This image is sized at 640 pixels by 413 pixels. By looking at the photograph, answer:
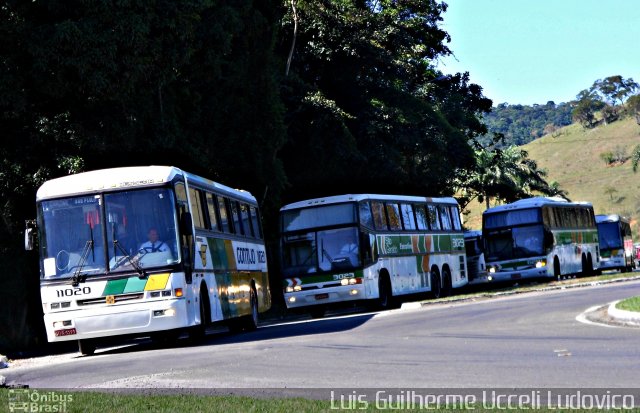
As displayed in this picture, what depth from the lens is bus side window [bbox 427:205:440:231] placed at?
42684 millimetres

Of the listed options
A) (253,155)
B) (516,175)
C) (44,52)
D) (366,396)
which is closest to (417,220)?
Result: (253,155)

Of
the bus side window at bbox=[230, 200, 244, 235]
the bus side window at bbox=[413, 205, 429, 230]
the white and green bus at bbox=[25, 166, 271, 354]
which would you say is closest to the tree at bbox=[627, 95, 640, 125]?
the bus side window at bbox=[413, 205, 429, 230]

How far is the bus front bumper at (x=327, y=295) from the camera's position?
33.6m

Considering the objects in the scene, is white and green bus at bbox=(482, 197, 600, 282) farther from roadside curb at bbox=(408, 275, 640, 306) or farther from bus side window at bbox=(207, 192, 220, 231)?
bus side window at bbox=(207, 192, 220, 231)

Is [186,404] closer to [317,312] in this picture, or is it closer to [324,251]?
[324,251]

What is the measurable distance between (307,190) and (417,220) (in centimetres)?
619

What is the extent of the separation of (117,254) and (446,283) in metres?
23.2

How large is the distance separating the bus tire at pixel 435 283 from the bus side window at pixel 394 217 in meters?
3.65

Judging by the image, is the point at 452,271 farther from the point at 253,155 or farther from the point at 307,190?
the point at 253,155

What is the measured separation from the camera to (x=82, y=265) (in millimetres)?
21781

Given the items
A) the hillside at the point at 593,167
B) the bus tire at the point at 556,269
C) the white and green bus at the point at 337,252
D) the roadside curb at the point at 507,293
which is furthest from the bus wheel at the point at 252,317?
the hillside at the point at 593,167

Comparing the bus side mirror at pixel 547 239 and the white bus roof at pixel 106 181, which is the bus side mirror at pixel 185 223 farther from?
the bus side mirror at pixel 547 239

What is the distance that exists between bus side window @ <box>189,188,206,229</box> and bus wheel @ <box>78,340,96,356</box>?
3.08 m

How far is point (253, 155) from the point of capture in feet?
121
